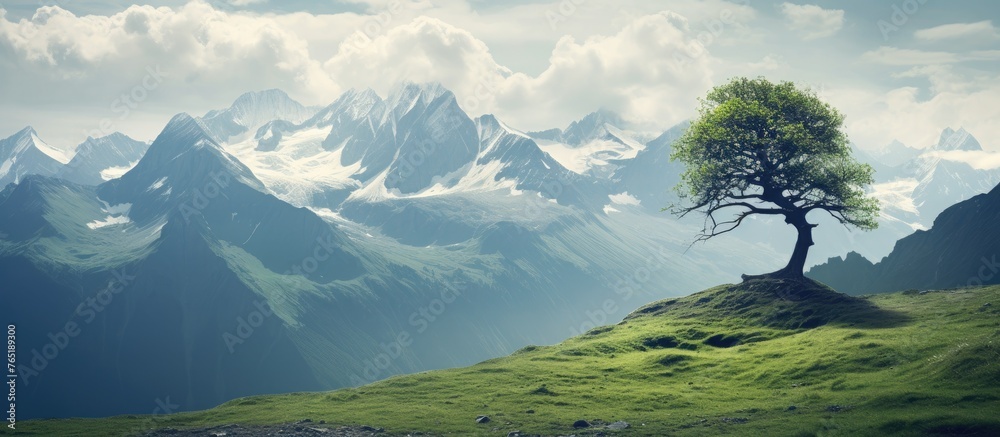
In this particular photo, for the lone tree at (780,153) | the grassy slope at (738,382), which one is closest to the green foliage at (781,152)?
the lone tree at (780,153)

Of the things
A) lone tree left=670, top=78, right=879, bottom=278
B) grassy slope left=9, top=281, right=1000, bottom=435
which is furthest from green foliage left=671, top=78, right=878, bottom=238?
grassy slope left=9, top=281, right=1000, bottom=435

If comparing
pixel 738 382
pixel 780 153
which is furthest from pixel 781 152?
pixel 738 382

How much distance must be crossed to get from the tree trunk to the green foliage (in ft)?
4.17

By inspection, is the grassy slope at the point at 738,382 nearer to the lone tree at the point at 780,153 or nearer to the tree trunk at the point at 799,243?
the tree trunk at the point at 799,243

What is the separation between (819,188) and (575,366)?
110 ft

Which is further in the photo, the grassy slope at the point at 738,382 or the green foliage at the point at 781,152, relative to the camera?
the green foliage at the point at 781,152

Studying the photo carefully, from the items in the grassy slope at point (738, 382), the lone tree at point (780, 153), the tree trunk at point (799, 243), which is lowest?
the grassy slope at point (738, 382)

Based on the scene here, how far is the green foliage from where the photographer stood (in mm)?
82188

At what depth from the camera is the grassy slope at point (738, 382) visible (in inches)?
1955

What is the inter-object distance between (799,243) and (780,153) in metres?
12.6

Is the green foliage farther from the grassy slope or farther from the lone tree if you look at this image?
the grassy slope

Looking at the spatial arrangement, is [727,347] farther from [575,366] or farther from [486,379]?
[486,379]

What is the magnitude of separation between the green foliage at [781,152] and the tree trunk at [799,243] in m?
1.27

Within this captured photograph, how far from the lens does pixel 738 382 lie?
6375cm
